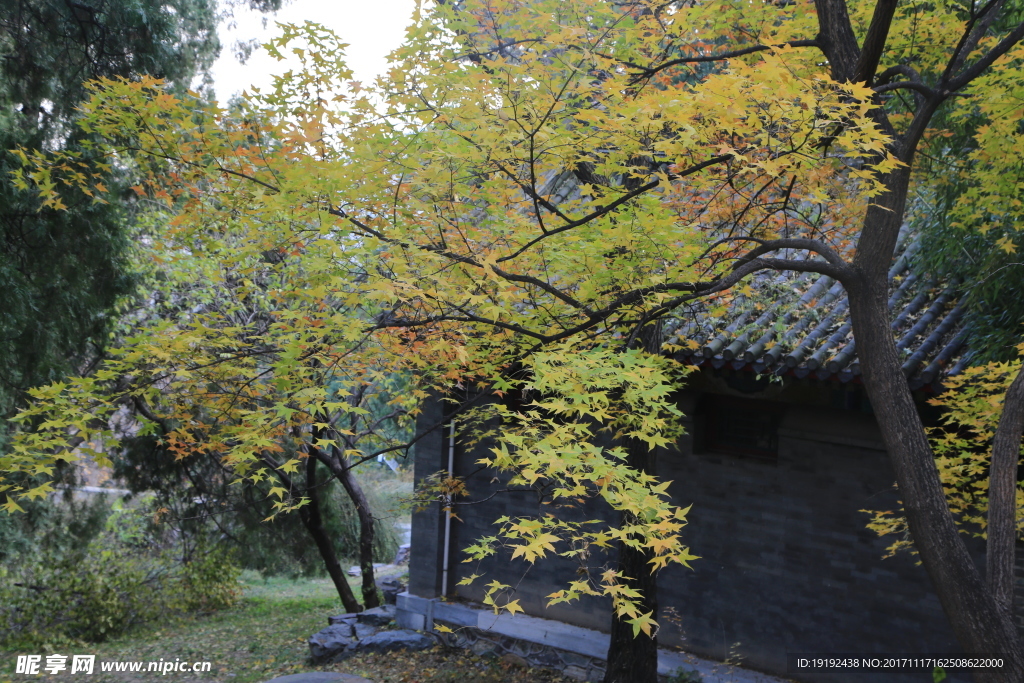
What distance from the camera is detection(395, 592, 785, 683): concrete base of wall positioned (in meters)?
6.57

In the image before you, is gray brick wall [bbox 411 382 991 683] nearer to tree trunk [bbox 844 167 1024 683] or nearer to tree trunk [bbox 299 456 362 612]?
tree trunk [bbox 844 167 1024 683]

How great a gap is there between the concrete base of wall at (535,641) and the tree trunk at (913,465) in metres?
2.81

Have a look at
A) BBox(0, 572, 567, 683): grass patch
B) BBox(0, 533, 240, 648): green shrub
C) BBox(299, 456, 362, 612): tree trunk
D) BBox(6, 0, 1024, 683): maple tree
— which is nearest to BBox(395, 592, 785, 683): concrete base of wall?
BBox(0, 572, 567, 683): grass patch

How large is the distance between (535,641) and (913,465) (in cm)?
463

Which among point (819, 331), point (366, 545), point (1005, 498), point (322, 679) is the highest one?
point (819, 331)

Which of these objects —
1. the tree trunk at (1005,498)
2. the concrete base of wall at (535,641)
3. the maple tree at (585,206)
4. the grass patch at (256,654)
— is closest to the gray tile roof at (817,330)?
the maple tree at (585,206)

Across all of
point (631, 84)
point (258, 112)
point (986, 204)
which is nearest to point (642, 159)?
point (631, 84)

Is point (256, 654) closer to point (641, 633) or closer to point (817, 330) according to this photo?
point (641, 633)

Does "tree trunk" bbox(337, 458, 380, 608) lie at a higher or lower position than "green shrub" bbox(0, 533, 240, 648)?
higher

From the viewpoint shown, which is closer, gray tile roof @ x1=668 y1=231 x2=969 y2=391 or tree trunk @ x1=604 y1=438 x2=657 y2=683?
gray tile roof @ x1=668 y1=231 x2=969 y2=391

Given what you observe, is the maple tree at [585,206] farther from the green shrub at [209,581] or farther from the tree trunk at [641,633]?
the green shrub at [209,581]

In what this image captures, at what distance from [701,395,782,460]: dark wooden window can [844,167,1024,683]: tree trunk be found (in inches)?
89.0

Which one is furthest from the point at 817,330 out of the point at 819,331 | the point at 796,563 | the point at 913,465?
the point at 796,563

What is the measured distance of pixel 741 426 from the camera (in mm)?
6867
